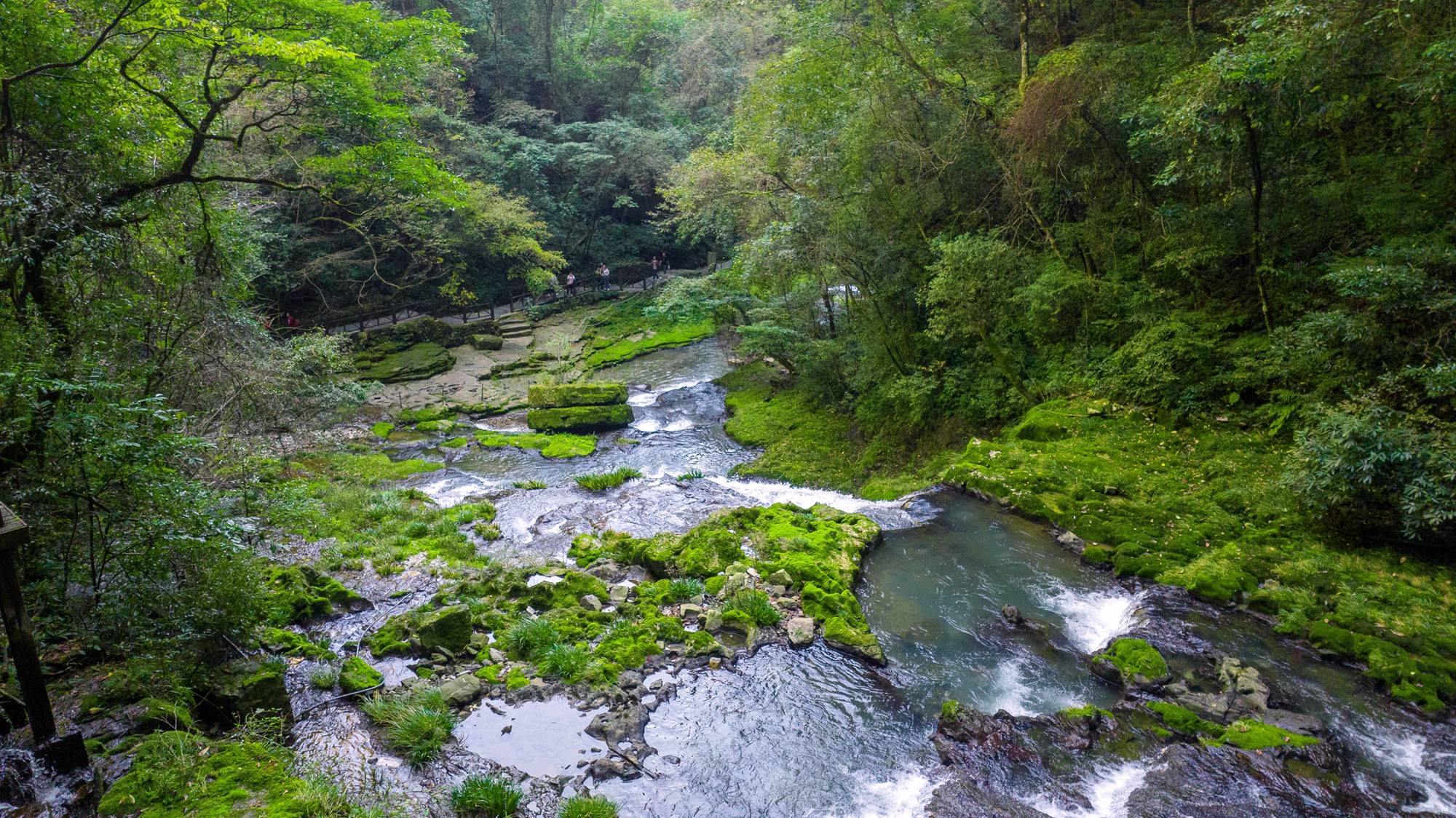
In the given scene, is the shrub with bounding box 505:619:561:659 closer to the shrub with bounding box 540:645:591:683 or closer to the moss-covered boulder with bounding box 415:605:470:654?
the shrub with bounding box 540:645:591:683

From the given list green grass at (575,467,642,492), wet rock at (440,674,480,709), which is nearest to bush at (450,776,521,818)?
wet rock at (440,674,480,709)

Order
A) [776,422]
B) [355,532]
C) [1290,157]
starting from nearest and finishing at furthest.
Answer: [1290,157], [355,532], [776,422]

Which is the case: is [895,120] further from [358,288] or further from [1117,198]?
[358,288]

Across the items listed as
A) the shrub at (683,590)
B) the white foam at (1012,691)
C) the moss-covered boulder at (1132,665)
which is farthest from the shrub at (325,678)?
the moss-covered boulder at (1132,665)

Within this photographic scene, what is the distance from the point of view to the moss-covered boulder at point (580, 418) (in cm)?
1828

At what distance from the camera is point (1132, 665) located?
6.42 m

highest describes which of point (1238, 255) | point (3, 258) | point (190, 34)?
point (190, 34)

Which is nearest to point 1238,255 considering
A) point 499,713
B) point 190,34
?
point 499,713

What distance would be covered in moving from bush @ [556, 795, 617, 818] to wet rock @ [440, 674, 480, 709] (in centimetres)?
174

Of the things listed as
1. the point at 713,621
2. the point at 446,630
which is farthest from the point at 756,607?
the point at 446,630

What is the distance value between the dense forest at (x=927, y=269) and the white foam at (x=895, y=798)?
4.51 metres

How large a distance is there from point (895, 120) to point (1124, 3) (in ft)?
16.9

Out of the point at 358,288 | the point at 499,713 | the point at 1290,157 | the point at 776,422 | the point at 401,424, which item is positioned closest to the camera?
the point at 499,713

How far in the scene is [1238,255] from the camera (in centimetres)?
1018
